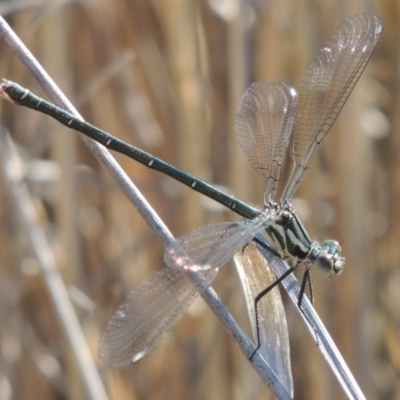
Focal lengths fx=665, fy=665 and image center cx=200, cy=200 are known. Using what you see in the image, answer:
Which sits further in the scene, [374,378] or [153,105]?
[153,105]

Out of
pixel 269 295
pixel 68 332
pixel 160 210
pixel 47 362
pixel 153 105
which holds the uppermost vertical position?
pixel 153 105

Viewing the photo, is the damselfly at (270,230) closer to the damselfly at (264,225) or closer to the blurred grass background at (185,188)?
the damselfly at (264,225)

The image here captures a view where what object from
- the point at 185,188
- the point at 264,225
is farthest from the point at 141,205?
the point at 185,188

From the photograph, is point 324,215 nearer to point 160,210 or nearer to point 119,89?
point 160,210

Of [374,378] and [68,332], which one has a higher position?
[68,332]

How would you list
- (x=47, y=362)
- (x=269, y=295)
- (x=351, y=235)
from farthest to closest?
(x=47, y=362) → (x=351, y=235) → (x=269, y=295)

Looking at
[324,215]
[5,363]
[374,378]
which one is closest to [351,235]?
[324,215]

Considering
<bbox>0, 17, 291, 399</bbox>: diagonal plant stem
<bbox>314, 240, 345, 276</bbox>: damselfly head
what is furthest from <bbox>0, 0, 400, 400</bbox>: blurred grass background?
<bbox>0, 17, 291, 399</bbox>: diagonal plant stem

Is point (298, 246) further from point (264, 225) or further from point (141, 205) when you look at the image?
point (141, 205)
